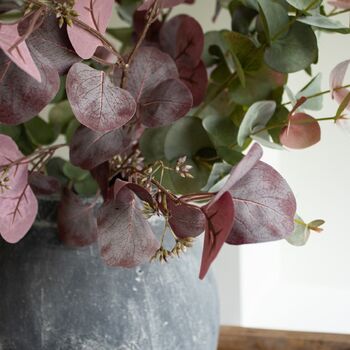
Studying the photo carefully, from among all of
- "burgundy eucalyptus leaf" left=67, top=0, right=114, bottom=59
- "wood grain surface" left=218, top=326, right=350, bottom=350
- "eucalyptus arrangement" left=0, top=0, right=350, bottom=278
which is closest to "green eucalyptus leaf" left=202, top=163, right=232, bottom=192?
"eucalyptus arrangement" left=0, top=0, right=350, bottom=278

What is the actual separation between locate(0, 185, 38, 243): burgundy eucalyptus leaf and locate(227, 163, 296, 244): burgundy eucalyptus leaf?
0.12 meters

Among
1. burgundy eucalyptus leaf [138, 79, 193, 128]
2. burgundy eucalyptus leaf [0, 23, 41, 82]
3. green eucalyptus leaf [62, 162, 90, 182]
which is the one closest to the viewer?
burgundy eucalyptus leaf [0, 23, 41, 82]

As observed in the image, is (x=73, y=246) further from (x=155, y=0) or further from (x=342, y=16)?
(x=342, y=16)

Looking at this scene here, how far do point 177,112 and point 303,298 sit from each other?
42cm

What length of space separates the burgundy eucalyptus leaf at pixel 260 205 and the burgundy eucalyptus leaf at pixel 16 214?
12 cm

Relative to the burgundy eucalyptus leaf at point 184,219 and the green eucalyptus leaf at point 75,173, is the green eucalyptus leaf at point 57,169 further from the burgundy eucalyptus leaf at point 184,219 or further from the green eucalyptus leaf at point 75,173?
the burgundy eucalyptus leaf at point 184,219

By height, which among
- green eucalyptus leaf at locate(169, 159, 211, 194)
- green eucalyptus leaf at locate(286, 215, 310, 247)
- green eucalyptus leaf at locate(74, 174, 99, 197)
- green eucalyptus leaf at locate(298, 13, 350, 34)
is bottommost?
green eucalyptus leaf at locate(74, 174, 99, 197)

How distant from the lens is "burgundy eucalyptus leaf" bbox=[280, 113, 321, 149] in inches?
14.5

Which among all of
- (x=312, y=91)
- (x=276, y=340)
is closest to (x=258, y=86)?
(x=312, y=91)

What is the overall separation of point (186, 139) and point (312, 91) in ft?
0.30

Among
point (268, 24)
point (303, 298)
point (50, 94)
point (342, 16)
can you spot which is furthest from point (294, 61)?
point (303, 298)

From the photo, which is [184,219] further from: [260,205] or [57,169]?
[57,169]

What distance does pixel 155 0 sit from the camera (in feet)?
1.07

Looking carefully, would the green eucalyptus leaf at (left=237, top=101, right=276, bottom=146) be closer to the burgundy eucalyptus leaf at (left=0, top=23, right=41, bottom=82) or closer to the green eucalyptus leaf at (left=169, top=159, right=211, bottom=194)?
the green eucalyptus leaf at (left=169, top=159, right=211, bottom=194)
